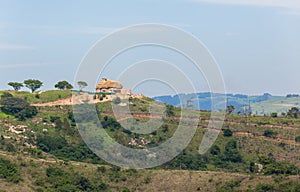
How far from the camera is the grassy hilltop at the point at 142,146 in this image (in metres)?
97.9

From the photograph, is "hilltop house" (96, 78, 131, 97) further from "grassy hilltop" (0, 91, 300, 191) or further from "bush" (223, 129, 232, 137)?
"bush" (223, 129, 232, 137)

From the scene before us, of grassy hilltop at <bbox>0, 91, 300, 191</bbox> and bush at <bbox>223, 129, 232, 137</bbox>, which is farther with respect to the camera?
bush at <bbox>223, 129, 232, 137</bbox>

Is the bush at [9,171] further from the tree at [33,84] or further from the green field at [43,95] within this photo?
the tree at [33,84]

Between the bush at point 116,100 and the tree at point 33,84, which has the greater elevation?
the tree at point 33,84

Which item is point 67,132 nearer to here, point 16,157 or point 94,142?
point 94,142

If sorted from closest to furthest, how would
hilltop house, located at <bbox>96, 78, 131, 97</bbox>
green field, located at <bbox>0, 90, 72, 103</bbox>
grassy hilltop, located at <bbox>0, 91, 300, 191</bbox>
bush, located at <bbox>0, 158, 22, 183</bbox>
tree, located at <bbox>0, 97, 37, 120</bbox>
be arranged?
bush, located at <bbox>0, 158, 22, 183</bbox>, grassy hilltop, located at <bbox>0, 91, 300, 191</bbox>, tree, located at <bbox>0, 97, 37, 120</bbox>, green field, located at <bbox>0, 90, 72, 103</bbox>, hilltop house, located at <bbox>96, 78, 131, 97</bbox>

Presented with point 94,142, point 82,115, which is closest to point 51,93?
point 82,115

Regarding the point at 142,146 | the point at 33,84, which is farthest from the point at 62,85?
the point at 142,146

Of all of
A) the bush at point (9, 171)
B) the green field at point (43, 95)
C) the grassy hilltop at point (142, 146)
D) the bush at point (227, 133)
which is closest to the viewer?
the bush at point (9, 171)

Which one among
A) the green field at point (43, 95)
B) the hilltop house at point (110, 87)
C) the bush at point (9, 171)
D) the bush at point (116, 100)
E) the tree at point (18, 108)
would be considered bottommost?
the bush at point (9, 171)

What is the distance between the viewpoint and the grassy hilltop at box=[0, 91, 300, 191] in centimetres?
9794

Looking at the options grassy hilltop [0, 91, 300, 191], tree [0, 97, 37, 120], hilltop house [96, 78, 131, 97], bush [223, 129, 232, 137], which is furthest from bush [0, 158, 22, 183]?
hilltop house [96, 78, 131, 97]

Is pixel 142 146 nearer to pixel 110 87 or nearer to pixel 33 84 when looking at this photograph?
pixel 110 87

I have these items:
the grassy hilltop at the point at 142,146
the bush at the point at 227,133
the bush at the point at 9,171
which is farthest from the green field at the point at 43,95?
the bush at the point at 9,171
